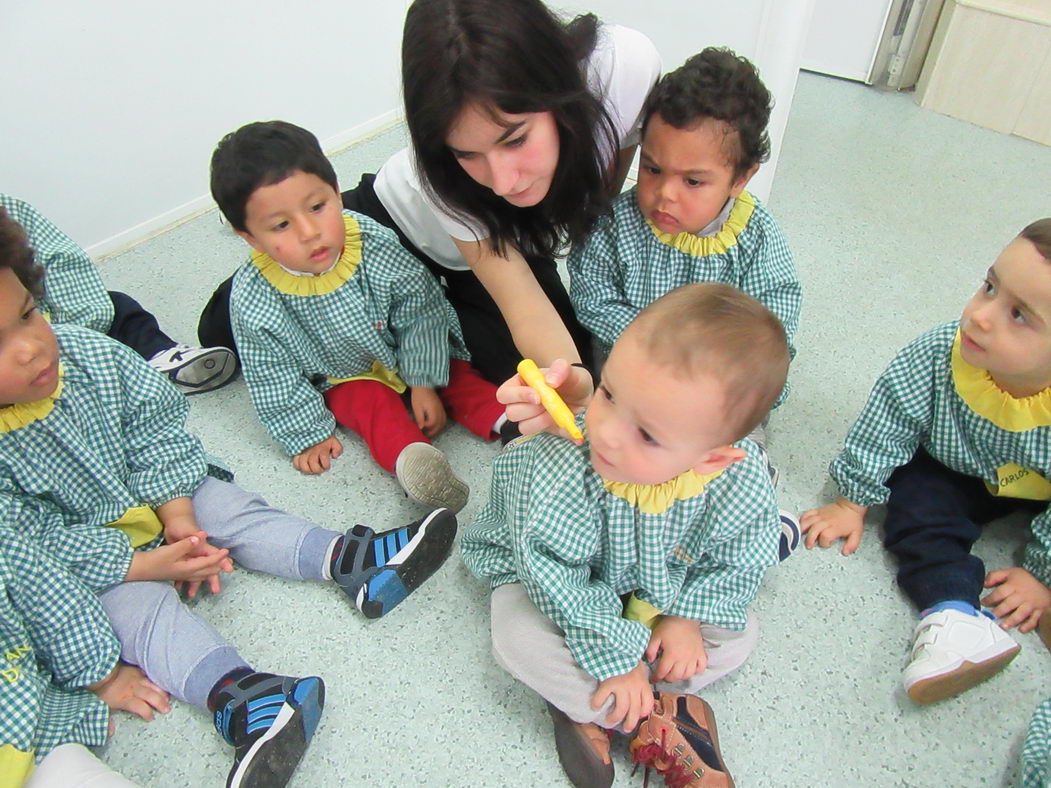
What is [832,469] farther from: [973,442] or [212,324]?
[212,324]

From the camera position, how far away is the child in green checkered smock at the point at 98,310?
1121 mm

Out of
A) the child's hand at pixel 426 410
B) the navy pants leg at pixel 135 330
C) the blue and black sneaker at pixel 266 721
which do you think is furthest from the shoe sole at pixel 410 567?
the navy pants leg at pixel 135 330

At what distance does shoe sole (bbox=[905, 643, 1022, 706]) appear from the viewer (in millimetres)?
815

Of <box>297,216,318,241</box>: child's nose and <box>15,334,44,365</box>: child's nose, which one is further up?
A: <box>297,216,318,241</box>: child's nose

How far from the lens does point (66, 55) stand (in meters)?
1.36

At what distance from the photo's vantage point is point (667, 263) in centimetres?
105

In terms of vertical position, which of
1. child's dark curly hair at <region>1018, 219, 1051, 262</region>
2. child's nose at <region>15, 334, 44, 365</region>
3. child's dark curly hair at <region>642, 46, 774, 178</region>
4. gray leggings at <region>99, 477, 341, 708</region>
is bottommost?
gray leggings at <region>99, 477, 341, 708</region>

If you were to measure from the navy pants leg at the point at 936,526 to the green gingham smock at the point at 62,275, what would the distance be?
4.12 feet

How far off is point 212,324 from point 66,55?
0.62 metres

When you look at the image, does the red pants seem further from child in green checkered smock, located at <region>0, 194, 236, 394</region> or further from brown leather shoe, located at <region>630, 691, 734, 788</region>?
brown leather shoe, located at <region>630, 691, 734, 788</region>

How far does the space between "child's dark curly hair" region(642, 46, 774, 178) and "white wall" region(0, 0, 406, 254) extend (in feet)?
3.64

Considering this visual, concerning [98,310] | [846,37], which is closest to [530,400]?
[98,310]

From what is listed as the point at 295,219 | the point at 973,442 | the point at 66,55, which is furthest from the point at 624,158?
the point at 66,55

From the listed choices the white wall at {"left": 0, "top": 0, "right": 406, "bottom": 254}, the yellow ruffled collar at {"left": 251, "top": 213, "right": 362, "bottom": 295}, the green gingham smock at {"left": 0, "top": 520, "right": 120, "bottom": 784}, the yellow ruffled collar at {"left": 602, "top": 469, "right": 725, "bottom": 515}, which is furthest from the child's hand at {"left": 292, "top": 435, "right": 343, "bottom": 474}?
the white wall at {"left": 0, "top": 0, "right": 406, "bottom": 254}
